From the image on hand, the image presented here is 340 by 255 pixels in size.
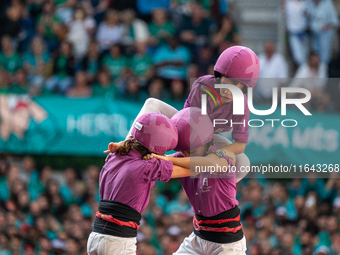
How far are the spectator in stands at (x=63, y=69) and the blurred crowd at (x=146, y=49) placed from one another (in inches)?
0.6

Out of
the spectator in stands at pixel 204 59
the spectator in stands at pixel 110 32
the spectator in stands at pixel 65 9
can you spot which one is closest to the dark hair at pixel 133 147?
the spectator in stands at pixel 204 59

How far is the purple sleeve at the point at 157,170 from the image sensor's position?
2975 mm

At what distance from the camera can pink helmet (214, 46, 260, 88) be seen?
10.2ft

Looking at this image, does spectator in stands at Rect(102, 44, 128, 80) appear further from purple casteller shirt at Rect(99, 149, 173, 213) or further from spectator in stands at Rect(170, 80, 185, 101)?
purple casteller shirt at Rect(99, 149, 173, 213)

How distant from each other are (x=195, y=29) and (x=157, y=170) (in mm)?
4686

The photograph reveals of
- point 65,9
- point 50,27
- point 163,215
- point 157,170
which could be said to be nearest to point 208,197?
point 157,170

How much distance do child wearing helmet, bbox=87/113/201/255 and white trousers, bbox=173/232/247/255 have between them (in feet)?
1.71

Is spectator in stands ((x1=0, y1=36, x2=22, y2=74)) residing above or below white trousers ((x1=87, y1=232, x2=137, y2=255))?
above

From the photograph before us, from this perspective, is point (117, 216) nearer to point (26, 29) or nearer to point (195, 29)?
point (195, 29)

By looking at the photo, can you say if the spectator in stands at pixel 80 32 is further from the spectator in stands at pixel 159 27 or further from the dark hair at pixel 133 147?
the dark hair at pixel 133 147

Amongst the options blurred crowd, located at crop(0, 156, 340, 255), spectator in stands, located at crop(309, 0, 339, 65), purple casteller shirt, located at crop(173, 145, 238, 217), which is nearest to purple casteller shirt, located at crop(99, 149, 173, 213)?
purple casteller shirt, located at crop(173, 145, 238, 217)

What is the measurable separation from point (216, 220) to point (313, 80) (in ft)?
13.0

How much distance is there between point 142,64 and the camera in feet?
23.6

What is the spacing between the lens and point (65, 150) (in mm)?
6809
